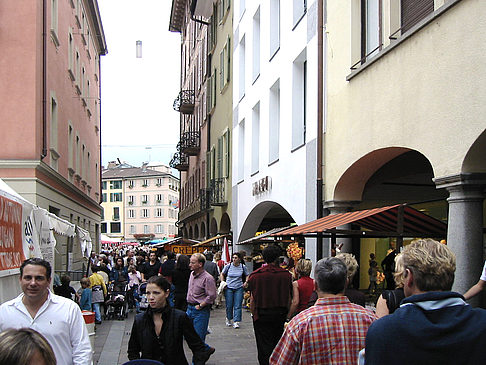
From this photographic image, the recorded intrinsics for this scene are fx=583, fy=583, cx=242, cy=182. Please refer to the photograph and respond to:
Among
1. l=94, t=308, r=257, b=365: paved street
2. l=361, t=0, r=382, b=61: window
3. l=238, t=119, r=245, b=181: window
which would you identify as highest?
l=361, t=0, r=382, b=61: window

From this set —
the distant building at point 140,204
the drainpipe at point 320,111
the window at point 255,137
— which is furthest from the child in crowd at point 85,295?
the distant building at point 140,204

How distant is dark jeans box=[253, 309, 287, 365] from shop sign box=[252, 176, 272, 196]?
28.1 feet

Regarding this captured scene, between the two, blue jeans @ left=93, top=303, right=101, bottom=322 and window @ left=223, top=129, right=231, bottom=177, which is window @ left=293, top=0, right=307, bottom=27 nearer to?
blue jeans @ left=93, top=303, right=101, bottom=322

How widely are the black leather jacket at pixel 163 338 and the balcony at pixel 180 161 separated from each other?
110 feet

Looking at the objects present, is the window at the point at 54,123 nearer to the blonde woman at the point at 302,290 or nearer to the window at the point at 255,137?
the window at the point at 255,137

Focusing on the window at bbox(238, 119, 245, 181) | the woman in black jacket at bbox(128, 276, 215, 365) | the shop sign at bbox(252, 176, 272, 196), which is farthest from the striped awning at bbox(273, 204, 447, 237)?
the window at bbox(238, 119, 245, 181)

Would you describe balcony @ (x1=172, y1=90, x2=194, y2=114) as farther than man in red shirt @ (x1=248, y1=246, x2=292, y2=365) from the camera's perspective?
Yes

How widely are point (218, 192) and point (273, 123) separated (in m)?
8.21

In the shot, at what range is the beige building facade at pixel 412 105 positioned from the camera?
7.21m

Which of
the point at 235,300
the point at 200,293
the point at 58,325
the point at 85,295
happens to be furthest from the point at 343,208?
the point at 58,325

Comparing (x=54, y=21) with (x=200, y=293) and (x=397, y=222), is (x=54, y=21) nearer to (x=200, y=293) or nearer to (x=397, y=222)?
(x=200, y=293)

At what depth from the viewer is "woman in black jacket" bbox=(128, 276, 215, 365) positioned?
4.54 m

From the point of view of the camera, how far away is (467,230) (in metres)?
7.26

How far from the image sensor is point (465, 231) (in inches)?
286
